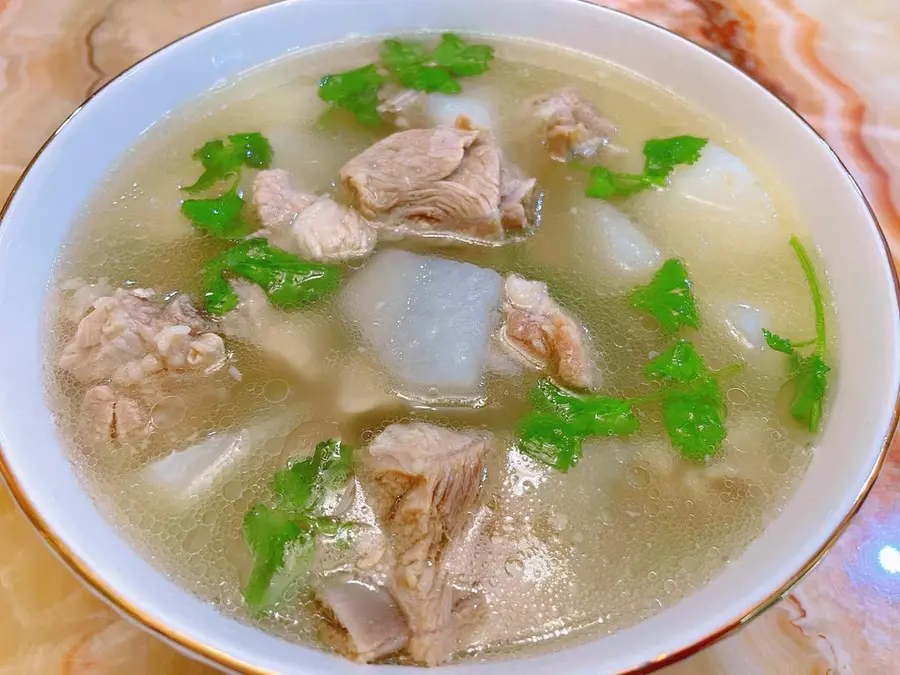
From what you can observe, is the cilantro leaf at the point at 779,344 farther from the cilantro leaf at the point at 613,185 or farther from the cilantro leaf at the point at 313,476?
the cilantro leaf at the point at 313,476

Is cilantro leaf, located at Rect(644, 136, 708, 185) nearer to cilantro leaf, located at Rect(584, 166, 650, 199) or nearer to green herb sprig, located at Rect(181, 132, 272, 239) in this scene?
cilantro leaf, located at Rect(584, 166, 650, 199)

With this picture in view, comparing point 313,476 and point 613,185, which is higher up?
point 613,185

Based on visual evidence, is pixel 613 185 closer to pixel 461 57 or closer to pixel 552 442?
pixel 461 57

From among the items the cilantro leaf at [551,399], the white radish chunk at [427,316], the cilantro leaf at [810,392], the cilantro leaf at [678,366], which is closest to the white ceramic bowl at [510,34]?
the cilantro leaf at [810,392]

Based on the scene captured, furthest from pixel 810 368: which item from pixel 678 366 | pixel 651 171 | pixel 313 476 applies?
pixel 313 476

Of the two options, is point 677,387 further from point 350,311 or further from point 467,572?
point 350,311
